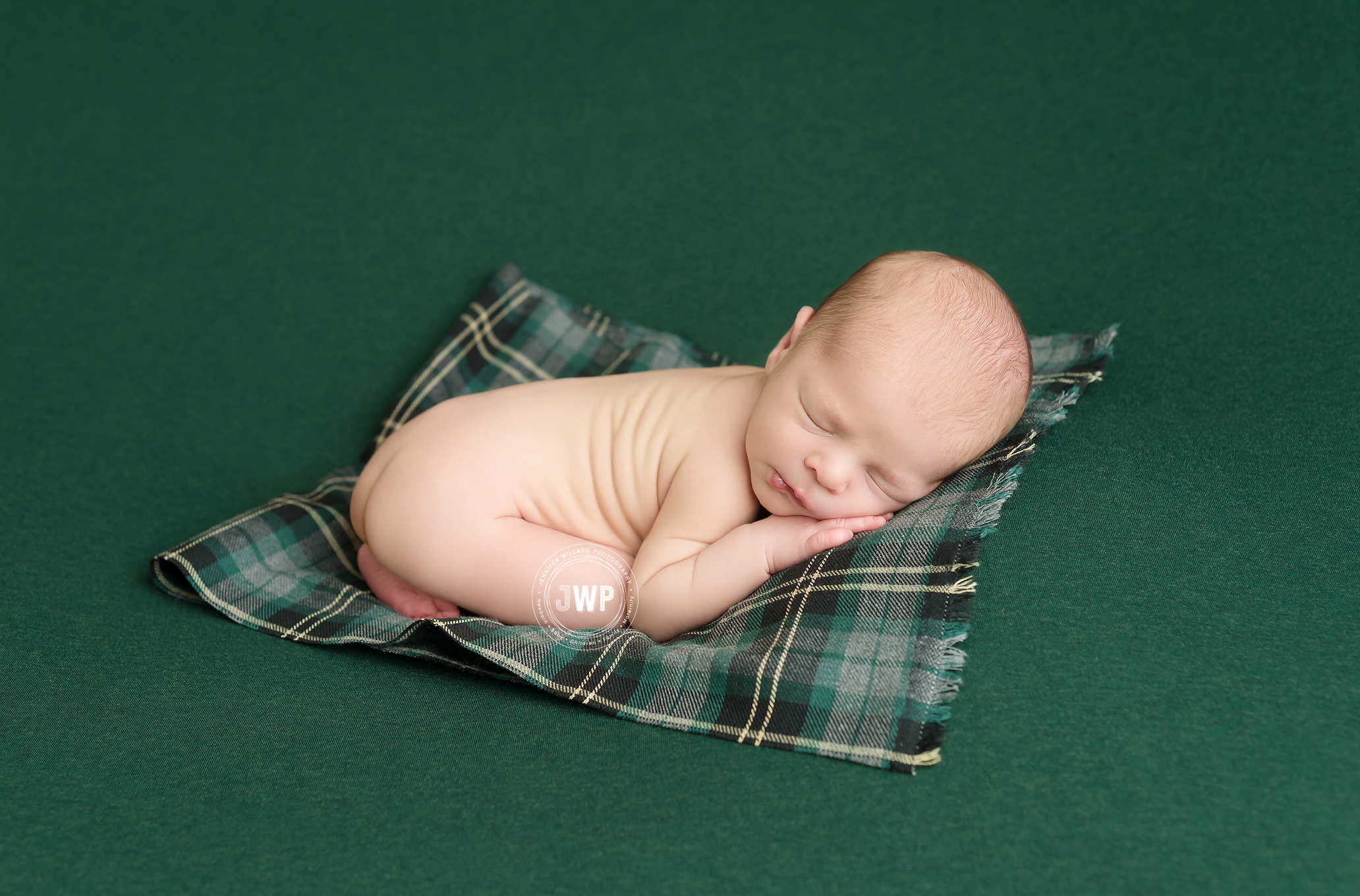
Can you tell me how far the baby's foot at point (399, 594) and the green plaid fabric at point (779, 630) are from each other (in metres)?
0.03

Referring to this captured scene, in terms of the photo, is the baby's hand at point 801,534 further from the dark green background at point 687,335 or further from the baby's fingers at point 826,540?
the dark green background at point 687,335

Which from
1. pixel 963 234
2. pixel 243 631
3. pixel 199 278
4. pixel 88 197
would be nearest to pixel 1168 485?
pixel 963 234

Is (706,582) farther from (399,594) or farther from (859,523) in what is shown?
(399,594)

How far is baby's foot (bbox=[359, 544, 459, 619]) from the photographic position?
4.47 feet

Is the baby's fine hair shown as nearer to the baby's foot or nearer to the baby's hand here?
the baby's hand

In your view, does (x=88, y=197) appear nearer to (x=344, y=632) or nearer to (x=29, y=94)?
(x=29, y=94)

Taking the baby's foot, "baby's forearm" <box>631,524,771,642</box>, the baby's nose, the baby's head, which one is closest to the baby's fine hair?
the baby's head

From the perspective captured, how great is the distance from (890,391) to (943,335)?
0.09 metres

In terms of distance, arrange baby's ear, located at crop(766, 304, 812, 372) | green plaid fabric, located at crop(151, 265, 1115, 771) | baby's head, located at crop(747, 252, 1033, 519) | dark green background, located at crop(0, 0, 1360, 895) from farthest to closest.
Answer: baby's ear, located at crop(766, 304, 812, 372)
baby's head, located at crop(747, 252, 1033, 519)
green plaid fabric, located at crop(151, 265, 1115, 771)
dark green background, located at crop(0, 0, 1360, 895)

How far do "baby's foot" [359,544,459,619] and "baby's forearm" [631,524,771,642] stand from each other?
296 mm

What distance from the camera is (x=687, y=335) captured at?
6.34 feet

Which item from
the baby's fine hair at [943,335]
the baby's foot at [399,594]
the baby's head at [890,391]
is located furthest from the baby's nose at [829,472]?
Result: the baby's foot at [399,594]

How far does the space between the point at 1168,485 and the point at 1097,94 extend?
3.41ft

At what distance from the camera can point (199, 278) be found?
183 cm
